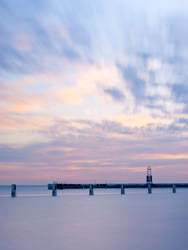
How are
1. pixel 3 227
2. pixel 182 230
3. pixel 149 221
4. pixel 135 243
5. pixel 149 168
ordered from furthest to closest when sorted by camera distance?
pixel 149 168 < pixel 149 221 < pixel 3 227 < pixel 182 230 < pixel 135 243

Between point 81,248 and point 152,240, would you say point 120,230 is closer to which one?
point 152,240

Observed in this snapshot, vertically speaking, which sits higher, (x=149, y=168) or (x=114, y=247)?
(x=149, y=168)

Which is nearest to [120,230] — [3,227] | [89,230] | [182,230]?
[89,230]

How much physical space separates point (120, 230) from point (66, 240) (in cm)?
552

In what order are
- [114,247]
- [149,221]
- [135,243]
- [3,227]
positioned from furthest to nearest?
[149,221]
[3,227]
[135,243]
[114,247]

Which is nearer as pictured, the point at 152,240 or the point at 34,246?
the point at 34,246

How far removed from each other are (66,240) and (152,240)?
215 inches

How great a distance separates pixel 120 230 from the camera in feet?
88.5

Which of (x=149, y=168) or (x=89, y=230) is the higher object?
(x=149, y=168)

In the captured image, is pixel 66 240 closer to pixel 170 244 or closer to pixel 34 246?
pixel 34 246

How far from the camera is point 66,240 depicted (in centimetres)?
2297

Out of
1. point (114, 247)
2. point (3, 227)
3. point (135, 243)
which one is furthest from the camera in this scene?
point (3, 227)

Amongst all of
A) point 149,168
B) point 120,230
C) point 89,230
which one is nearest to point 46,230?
point 89,230

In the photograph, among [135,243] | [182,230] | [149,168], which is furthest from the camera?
[149,168]
